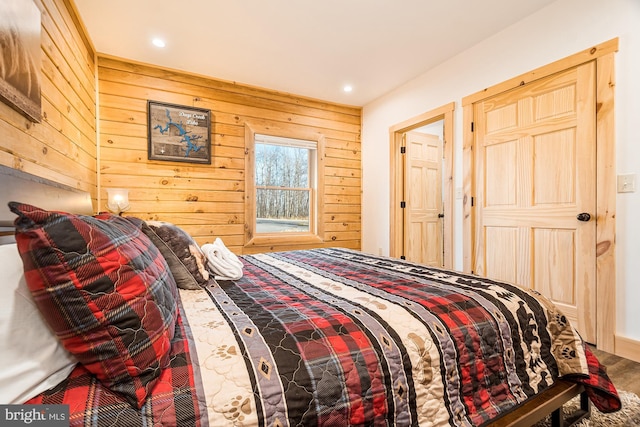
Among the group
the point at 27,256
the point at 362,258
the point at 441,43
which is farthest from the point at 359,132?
the point at 27,256

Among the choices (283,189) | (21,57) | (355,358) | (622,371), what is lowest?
(622,371)

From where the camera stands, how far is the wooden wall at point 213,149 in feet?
10.5

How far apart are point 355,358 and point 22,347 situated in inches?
31.4

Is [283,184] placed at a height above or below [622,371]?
above

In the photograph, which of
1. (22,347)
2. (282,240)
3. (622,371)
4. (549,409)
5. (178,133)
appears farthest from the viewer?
(282,240)

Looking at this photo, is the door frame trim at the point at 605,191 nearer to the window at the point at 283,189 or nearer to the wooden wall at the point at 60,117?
the window at the point at 283,189

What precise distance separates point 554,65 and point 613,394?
7.76ft

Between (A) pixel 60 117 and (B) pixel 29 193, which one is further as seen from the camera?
(A) pixel 60 117

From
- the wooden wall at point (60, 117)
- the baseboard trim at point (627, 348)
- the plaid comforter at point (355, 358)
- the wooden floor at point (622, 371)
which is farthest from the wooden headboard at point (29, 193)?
the baseboard trim at point (627, 348)

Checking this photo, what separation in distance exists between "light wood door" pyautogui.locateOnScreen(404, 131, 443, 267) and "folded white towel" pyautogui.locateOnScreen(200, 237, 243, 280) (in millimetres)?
2932

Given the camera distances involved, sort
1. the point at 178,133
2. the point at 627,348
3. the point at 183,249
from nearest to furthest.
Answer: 1. the point at 183,249
2. the point at 627,348
3. the point at 178,133

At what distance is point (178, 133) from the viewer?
3424 mm

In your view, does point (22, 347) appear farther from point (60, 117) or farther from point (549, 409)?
point (60, 117)

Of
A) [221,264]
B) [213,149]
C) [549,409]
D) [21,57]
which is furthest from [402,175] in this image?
[21,57]
